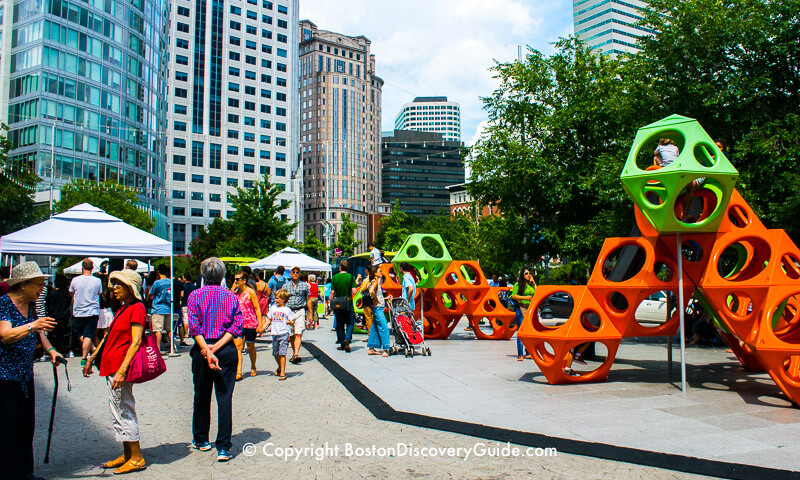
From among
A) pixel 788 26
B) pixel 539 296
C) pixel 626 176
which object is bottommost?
pixel 539 296

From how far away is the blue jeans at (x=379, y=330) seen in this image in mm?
11828

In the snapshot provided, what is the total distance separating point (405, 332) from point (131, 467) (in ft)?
24.3

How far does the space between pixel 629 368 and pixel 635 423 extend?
4378mm

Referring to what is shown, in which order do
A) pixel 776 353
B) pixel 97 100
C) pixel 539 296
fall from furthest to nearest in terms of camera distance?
1. pixel 97 100
2. pixel 539 296
3. pixel 776 353

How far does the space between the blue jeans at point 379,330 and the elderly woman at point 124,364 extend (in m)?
7.17

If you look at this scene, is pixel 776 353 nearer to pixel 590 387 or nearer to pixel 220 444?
pixel 590 387

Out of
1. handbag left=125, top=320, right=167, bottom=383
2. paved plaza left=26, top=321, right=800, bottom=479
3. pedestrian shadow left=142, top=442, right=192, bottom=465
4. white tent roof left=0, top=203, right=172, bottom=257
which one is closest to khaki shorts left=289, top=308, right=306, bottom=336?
paved plaza left=26, top=321, right=800, bottom=479

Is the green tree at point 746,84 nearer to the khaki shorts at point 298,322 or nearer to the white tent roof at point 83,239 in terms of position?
the khaki shorts at point 298,322

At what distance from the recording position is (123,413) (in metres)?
4.82

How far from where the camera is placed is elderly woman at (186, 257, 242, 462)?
5.04 meters

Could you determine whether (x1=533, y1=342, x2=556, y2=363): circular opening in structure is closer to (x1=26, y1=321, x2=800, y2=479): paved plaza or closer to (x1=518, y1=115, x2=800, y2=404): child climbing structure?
(x1=518, y1=115, x2=800, y2=404): child climbing structure

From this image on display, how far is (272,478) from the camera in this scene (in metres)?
4.62

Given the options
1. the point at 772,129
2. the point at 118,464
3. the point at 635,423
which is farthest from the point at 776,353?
the point at 772,129

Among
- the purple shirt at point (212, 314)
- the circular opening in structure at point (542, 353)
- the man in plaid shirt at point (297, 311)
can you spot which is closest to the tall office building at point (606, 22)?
the man in plaid shirt at point (297, 311)
